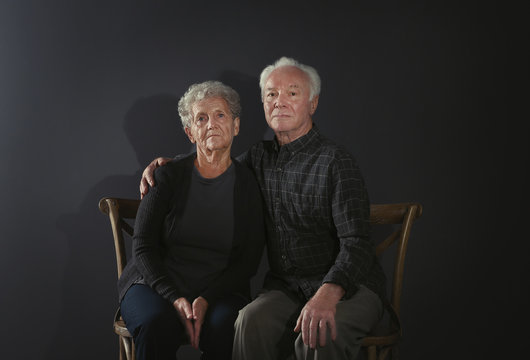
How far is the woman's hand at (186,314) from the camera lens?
172 cm

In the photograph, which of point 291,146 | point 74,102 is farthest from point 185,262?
point 74,102

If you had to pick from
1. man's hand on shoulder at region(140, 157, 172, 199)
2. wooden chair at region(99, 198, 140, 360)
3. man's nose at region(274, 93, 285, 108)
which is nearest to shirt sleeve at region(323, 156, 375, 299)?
man's nose at region(274, 93, 285, 108)

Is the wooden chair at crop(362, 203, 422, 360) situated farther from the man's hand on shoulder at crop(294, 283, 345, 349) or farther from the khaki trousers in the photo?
the man's hand on shoulder at crop(294, 283, 345, 349)

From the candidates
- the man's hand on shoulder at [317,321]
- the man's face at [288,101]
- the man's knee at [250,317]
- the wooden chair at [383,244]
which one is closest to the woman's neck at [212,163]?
the man's face at [288,101]

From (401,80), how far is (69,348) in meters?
2.25

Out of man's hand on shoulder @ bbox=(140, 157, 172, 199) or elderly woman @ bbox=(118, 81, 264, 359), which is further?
man's hand on shoulder @ bbox=(140, 157, 172, 199)

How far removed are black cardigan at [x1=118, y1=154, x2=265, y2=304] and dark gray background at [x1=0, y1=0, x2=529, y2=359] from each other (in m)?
0.63

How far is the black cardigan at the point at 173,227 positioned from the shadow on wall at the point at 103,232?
0.57 m

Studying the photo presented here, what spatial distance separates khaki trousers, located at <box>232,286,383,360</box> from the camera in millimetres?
1651

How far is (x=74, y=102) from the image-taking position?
2561 millimetres

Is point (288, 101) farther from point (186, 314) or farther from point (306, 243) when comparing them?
point (186, 314)

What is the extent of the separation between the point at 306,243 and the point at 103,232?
1.20 metres

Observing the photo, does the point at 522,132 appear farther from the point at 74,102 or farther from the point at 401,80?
the point at 74,102

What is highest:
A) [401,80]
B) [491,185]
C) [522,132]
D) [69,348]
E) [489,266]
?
[401,80]
